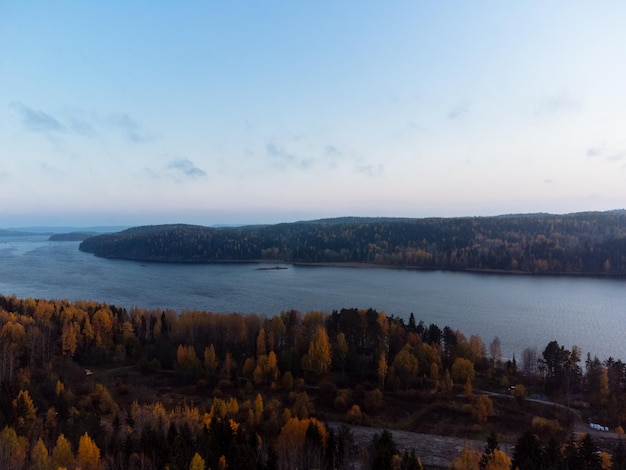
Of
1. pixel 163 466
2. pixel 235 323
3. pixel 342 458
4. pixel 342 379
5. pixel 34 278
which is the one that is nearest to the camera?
pixel 163 466

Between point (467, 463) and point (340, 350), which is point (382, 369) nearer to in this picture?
point (340, 350)

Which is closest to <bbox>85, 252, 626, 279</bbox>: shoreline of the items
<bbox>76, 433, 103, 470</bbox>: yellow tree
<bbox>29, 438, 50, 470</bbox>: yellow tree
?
<bbox>76, 433, 103, 470</bbox>: yellow tree

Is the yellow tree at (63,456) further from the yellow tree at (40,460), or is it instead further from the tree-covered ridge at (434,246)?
the tree-covered ridge at (434,246)

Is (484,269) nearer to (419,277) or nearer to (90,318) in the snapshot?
(419,277)

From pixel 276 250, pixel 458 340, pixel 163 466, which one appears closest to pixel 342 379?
pixel 458 340

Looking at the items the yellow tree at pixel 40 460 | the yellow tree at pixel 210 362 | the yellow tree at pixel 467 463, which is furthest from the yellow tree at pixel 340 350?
the yellow tree at pixel 40 460

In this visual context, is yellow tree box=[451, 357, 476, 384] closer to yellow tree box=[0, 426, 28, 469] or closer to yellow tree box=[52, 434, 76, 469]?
yellow tree box=[52, 434, 76, 469]
